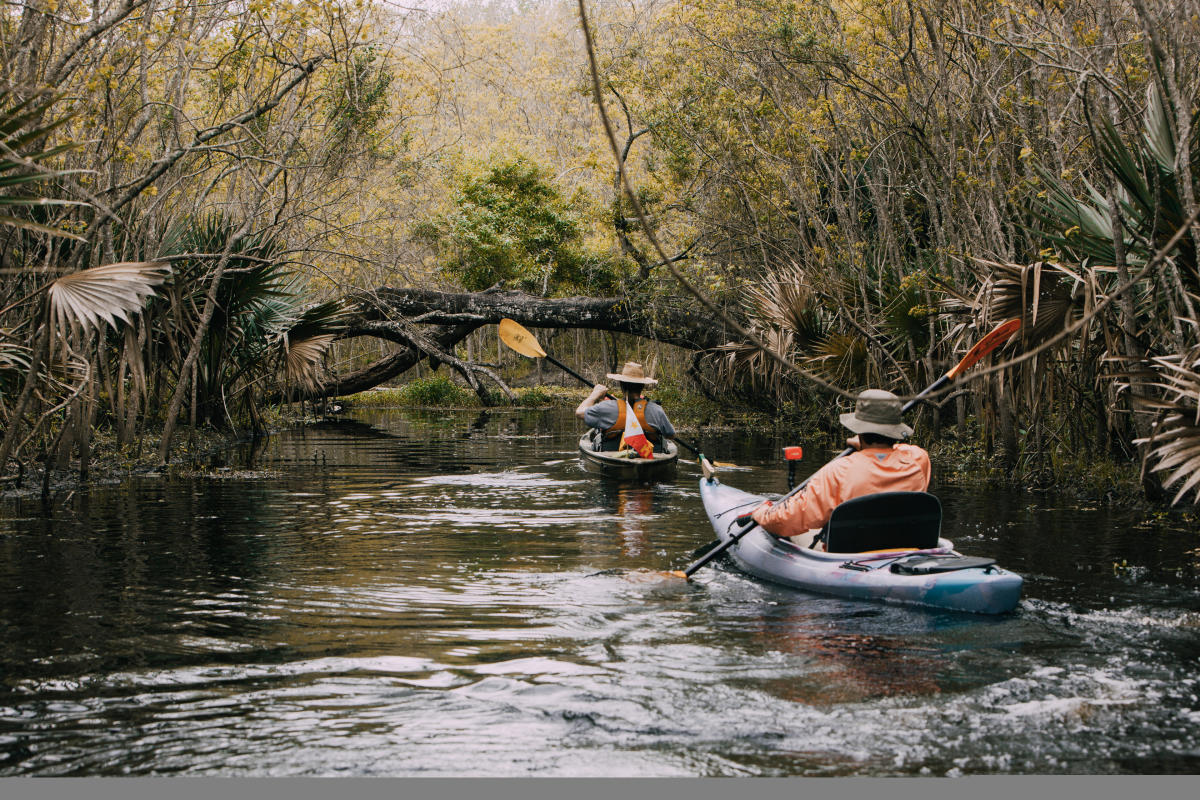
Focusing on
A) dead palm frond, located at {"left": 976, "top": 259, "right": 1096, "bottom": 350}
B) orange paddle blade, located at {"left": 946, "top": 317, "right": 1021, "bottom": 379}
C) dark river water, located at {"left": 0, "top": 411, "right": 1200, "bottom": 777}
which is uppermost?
dead palm frond, located at {"left": 976, "top": 259, "right": 1096, "bottom": 350}

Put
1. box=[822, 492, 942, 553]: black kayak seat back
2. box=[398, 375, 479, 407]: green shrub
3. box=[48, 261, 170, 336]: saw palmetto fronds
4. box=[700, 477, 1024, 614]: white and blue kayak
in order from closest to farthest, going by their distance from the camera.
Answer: box=[700, 477, 1024, 614]: white and blue kayak, box=[822, 492, 942, 553]: black kayak seat back, box=[48, 261, 170, 336]: saw palmetto fronds, box=[398, 375, 479, 407]: green shrub

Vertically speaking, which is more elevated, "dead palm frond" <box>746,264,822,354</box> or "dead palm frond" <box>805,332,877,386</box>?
"dead palm frond" <box>746,264,822,354</box>

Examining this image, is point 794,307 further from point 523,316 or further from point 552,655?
point 552,655

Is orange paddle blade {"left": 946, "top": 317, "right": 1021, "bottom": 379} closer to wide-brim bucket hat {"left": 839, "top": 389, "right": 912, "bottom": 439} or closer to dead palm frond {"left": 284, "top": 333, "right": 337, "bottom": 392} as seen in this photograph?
wide-brim bucket hat {"left": 839, "top": 389, "right": 912, "bottom": 439}

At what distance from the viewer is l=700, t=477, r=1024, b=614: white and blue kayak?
5.89 metres

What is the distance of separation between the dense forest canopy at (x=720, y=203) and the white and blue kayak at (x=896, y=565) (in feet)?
4.85

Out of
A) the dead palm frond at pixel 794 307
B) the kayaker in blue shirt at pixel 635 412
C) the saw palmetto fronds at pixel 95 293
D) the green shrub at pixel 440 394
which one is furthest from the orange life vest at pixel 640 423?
the green shrub at pixel 440 394

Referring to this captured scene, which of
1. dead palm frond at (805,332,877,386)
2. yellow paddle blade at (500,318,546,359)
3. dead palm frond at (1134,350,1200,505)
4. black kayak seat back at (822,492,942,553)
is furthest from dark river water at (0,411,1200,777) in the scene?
dead palm frond at (805,332,877,386)

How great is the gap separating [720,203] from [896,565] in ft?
46.8

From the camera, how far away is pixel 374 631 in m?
5.76

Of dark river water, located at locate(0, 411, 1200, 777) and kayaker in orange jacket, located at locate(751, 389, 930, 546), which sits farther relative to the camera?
kayaker in orange jacket, located at locate(751, 389, 930, 546)

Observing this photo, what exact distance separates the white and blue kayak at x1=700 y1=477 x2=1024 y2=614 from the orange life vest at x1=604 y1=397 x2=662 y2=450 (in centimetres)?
552

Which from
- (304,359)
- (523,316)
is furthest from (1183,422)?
(523,316)

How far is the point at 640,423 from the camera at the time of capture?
12.6 m
